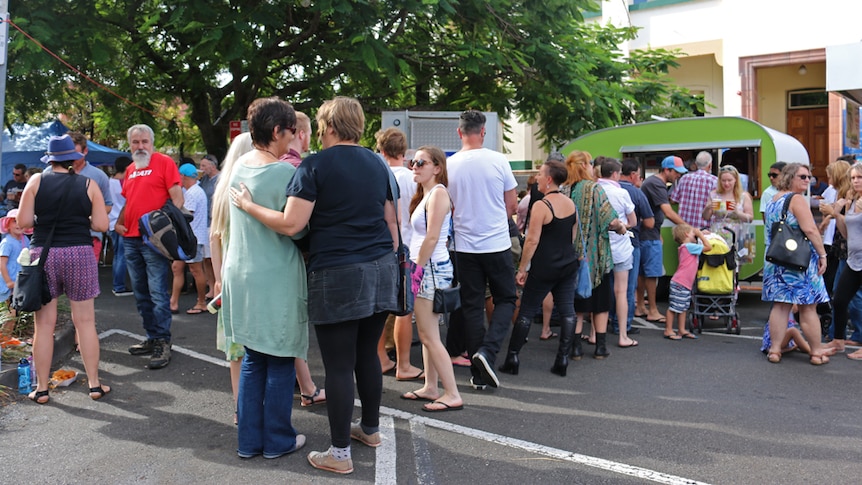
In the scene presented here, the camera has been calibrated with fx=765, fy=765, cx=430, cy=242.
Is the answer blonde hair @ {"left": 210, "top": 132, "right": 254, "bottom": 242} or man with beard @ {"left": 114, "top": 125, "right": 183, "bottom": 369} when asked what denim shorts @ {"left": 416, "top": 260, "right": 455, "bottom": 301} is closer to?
blonde hair @ {"left": 210, "top": 132, "right": 254, "bottom": 242}

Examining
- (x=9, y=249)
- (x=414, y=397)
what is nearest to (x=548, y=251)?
(x=414, y=397)

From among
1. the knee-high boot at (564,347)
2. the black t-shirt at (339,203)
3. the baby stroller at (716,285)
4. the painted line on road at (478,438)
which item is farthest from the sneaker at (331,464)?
the baby stroller at (716,285)

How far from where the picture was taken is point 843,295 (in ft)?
23.4

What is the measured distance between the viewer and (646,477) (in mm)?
4086

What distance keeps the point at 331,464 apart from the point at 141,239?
324 cm

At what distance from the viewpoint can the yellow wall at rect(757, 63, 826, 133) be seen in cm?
1766

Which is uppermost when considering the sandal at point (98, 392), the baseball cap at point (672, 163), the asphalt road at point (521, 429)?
the baseball cap at point (672, 163)

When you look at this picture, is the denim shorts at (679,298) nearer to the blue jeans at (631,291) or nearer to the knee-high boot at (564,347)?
the blue jeans at (631,291)

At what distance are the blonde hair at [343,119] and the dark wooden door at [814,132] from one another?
635 inches

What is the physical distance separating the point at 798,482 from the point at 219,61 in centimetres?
846

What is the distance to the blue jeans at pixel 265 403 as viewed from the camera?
4.23m

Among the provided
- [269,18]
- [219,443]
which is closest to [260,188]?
[219,443]

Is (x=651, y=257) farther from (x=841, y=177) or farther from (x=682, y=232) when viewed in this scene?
(x=841, y=177)

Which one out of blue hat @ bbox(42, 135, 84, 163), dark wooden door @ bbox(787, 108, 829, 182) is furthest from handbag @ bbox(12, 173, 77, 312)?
dark wooden door @ bbox(787, 108, 829, 182)
